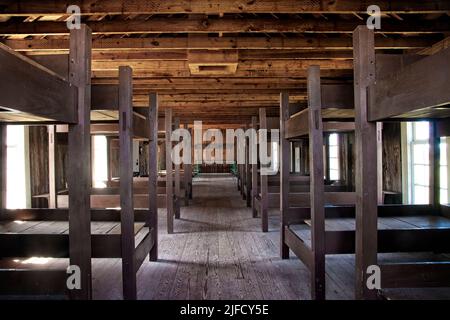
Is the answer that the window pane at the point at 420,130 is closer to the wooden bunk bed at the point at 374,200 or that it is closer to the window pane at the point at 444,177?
the window pane at the point at 444,177

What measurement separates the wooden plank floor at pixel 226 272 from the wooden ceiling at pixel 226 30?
2.40 m

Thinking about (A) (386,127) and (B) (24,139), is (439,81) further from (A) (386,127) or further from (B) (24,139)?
(B) (24,139)

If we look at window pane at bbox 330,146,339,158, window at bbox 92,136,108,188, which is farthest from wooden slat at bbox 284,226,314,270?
window at bbox 92,136,108,188

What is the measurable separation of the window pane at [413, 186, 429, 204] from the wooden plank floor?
198 centimetres

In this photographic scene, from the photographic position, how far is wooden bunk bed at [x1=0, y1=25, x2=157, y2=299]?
4.89ft

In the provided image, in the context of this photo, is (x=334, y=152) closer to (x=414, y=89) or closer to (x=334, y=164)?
(x=334, y=164)

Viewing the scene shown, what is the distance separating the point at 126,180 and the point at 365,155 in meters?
1.71

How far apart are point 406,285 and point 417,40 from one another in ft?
10.3

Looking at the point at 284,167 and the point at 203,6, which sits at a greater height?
the point at 203,6

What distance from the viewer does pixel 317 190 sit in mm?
2555

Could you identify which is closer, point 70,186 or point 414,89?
point 414,89

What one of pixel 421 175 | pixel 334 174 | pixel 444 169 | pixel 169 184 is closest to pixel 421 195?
pixel 421 175

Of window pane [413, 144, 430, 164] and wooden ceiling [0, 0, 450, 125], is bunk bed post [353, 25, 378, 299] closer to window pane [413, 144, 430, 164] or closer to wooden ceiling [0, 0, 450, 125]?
wooden ceiling [0, 0, 450, 125]

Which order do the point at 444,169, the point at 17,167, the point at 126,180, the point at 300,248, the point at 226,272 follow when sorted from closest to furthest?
the point at 126,180 < the point at 300,248 < the point at 226,272 < the point at 444,169 < the point at 17,167
